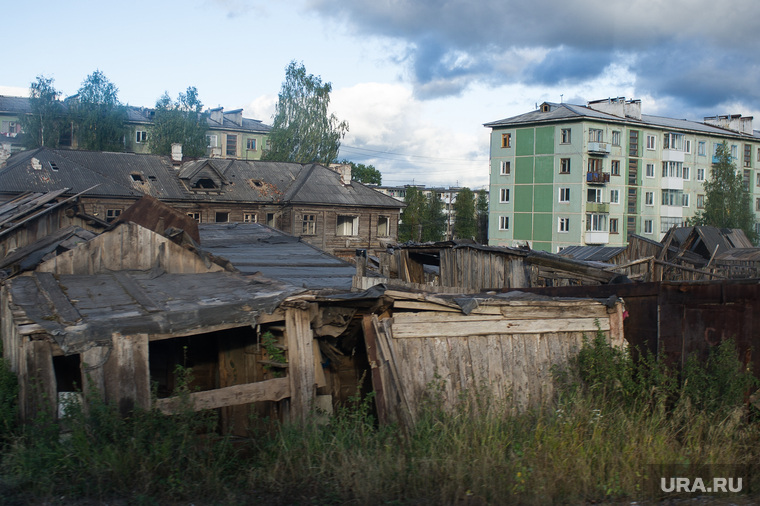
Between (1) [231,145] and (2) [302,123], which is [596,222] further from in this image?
(1) [231,145]

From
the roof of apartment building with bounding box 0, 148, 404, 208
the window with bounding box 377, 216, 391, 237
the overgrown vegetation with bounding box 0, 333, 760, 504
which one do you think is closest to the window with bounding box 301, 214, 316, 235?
the roof of apartment building with bounding box 0, 148, 404, 208

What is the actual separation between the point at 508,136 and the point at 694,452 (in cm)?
4621

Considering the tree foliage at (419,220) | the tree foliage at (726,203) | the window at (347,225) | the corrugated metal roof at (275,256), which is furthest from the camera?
the tree foliage at (419,220)

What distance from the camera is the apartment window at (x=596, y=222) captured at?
4716 cm

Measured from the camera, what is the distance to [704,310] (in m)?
7.19

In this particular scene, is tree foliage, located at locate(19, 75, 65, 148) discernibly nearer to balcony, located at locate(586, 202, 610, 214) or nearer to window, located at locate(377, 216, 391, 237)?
window, located at locate(377, 216, 391, 237)

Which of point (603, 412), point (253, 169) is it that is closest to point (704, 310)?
point (603, 412)

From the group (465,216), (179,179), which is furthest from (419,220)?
(179,179)

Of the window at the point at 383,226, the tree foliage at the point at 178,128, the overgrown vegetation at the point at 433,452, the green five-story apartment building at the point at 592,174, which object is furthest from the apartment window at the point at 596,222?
the overgrown vegetation at the point at 433,452

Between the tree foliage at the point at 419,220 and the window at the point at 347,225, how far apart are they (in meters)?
26.0

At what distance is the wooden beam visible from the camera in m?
6.19

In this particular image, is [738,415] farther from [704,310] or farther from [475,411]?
[475,411]

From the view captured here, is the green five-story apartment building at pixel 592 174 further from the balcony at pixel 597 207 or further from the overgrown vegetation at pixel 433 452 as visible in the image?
the overgrown vegetation at pixel 433 452

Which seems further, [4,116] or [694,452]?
[4,116]
